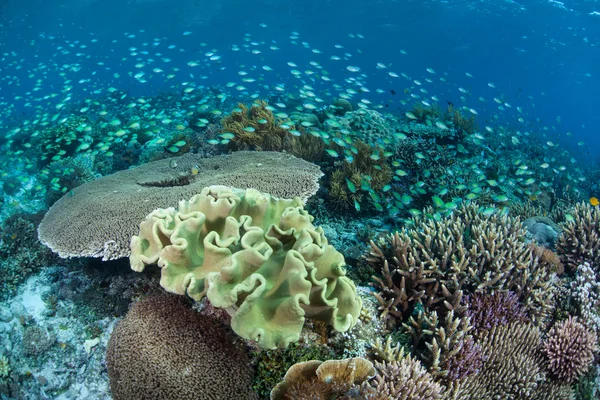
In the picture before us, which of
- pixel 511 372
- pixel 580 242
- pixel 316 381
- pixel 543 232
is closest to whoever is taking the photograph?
pixel 316 381

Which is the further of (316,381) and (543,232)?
(543,232)

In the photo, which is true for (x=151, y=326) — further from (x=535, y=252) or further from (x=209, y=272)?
(x=535, y=252)

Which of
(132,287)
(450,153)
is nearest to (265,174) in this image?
(132,287)

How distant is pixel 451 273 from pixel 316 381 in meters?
2.73

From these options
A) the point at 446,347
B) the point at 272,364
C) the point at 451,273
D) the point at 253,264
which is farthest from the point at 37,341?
the point at 451,273

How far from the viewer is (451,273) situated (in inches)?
180

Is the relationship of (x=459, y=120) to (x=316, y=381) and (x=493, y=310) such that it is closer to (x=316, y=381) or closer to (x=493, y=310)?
(x=493, y=310)

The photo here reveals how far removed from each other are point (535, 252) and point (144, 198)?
6.76m

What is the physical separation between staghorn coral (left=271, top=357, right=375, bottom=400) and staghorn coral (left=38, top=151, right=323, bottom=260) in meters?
3.07

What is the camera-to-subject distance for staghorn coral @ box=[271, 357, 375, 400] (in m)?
2.70

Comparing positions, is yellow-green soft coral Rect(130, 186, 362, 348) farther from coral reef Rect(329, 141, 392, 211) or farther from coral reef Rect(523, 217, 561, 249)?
coral reef Rect(523, 217, 561, 249)

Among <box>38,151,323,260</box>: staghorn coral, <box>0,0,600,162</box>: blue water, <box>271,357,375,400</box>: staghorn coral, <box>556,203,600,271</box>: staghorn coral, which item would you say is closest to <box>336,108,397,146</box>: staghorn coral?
<box>38,151,323,260</box>: staghorn coral

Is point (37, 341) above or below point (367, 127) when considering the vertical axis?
below

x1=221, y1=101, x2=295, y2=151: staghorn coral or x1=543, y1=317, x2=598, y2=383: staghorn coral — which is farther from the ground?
x1=543, y1=317, x2=598, y2=383: staghorn coral
